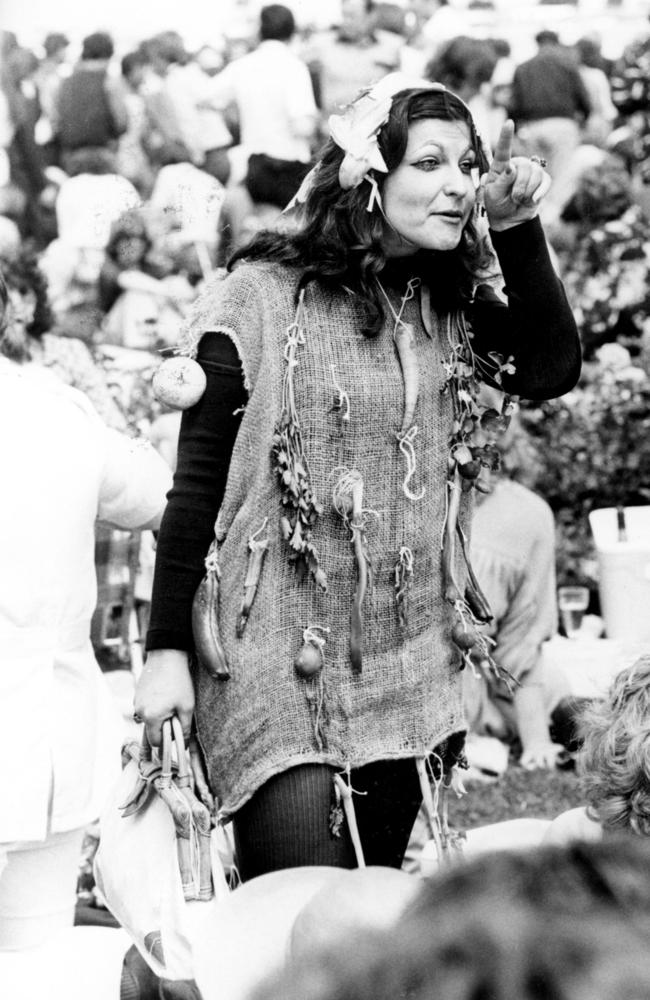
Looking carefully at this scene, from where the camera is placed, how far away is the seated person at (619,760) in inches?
67.3

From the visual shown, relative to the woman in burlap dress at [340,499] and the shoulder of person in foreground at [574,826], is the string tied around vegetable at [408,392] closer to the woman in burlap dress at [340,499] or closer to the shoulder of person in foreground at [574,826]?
the woman in burlap dress at [340,499]

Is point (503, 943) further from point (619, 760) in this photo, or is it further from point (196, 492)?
point (196, 492)

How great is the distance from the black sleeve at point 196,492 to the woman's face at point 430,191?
11.7 inches

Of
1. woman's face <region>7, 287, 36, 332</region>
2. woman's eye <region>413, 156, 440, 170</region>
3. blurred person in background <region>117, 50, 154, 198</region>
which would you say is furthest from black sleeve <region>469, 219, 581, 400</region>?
blurred person in background <region>117, 50, 154, 198</region>

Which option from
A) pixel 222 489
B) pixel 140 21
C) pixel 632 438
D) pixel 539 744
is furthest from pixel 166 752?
pixel 140 21

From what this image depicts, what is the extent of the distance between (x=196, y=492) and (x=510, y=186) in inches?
24.3

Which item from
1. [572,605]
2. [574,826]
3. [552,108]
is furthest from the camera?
[552,108]

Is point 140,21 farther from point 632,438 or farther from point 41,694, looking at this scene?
point 41,694

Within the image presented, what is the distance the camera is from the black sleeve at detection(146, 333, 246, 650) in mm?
1983

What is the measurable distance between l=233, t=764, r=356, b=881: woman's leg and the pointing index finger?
87cm

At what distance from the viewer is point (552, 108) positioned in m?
5.48

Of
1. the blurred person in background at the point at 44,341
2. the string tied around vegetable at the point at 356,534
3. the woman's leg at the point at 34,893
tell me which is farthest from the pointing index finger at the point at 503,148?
the blurred person in background at the point at 44,341

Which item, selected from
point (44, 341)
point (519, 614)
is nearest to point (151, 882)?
point (519, 614)

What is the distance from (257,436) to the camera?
1976mm
